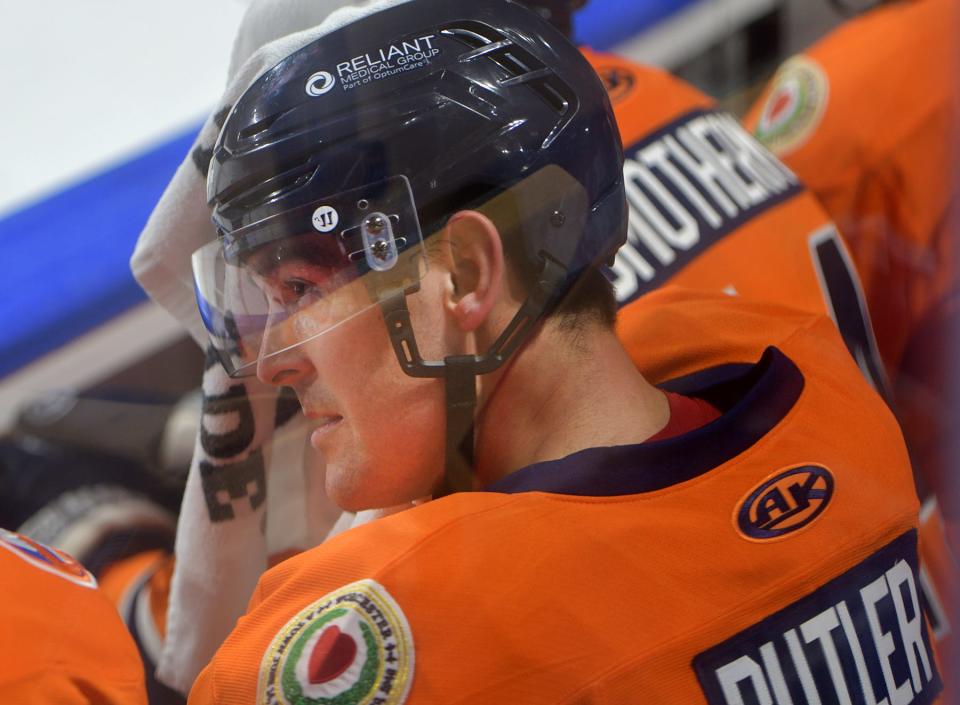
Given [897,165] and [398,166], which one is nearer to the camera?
[398,166]

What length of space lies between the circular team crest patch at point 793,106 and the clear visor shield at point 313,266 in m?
0.78

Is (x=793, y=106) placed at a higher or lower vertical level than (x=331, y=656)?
lower

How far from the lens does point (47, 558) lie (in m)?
0.76

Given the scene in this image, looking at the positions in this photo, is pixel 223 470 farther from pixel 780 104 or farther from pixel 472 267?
pixel 780 104

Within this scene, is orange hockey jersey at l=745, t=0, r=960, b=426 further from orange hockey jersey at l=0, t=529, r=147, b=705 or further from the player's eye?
orange hockey jersey at l=0, t=529, r=147, b=705

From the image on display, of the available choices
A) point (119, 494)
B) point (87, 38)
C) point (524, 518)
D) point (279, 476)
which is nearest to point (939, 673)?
point (524, 518)

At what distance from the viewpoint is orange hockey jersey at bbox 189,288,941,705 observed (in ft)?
2.13

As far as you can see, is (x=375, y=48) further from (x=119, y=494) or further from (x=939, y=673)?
(x=939, y=673)

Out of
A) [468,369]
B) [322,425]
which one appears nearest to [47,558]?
[322,425]

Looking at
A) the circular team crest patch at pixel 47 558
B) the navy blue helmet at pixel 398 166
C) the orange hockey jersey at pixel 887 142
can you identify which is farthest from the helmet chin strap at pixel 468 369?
the orange hockey jersey at pixel 887 142

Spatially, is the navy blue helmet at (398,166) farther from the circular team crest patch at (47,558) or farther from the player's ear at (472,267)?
the circular team crest patch at (47,558)

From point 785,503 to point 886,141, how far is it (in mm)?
707

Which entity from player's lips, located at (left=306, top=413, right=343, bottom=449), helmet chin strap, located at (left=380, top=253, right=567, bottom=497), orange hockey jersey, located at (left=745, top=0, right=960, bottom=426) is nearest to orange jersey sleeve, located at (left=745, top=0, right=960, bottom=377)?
orange hockey jersey, located at (left=745, top=0, right=960, bottom=426)

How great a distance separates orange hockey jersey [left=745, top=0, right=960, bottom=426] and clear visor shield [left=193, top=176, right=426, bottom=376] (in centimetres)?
62
